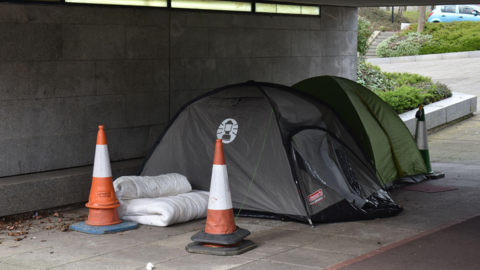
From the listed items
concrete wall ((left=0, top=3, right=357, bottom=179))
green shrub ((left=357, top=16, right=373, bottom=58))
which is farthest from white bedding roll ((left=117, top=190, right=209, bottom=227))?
green shrub ((left=357, top=16, right=373, bottom=58))

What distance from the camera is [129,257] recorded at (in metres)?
5.66

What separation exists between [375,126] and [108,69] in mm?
3864

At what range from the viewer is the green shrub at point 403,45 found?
1067 inches

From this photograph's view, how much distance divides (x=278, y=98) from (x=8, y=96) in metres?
3.23

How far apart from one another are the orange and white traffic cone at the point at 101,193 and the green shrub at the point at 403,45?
22.3m

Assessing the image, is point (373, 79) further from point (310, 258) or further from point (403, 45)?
point (310, 258)

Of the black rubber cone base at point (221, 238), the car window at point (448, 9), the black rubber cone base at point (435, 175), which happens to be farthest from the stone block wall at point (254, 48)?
the car window at point (448, 9)

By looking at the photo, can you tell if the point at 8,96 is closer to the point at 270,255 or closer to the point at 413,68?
the point at 270,255

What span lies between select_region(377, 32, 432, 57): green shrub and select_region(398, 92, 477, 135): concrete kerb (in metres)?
11.5

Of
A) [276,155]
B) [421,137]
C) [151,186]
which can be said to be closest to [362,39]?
[421,137]

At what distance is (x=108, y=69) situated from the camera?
826cm

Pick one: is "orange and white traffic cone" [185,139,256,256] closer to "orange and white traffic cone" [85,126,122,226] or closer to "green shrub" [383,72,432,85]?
"orange and white traffic cone" [85,126,122,226]

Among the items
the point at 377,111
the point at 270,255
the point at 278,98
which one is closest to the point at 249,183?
the point at 278,98

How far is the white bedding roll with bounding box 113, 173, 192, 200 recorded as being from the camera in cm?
708
